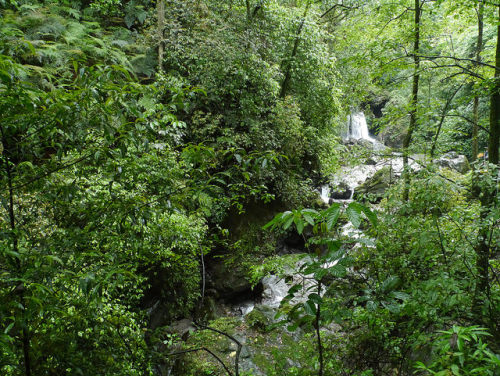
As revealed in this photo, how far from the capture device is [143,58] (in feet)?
29.6

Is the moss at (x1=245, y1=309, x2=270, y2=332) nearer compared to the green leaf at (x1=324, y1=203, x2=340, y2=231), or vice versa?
the green leaf at (x1=324, y1=203, x2=340, y2=231)

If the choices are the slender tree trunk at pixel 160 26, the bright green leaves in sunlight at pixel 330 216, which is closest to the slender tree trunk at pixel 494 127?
the bright green leaves in sunlight at pixel 330 216

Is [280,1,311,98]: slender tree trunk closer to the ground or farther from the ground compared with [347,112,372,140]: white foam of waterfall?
farther from the ground


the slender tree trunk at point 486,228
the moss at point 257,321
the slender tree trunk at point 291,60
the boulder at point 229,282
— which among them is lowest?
the boulder at point 229,282

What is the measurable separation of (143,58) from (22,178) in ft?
27.9

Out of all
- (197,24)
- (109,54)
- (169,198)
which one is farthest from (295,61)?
(169,198)

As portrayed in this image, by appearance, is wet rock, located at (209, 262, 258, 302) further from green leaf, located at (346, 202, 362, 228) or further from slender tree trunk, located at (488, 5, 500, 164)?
green leaf, located at (346, 202, 362, 228)

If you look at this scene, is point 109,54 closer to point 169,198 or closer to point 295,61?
point 295,61

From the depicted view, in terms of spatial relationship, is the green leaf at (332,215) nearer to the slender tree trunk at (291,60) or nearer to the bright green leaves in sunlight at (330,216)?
the bright green leaves in sunlight at (330,216)

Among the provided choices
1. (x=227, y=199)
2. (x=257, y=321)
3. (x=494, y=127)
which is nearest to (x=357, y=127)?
(x=257, y=321)

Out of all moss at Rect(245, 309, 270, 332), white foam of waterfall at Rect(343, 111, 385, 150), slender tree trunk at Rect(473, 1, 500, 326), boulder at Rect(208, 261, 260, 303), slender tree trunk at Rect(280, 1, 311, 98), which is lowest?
boulder at Rect(208, 261, 260, 303)

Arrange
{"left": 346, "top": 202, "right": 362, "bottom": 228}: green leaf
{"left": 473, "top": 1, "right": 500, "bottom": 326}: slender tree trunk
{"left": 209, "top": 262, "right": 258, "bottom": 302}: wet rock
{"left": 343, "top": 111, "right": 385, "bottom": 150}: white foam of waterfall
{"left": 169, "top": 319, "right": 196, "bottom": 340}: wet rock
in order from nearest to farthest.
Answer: {"left": 346, "top": 202, "right": 362, "bottom": 228}: green leaf → {"left": 473, "top": 1, "right": 500, "bottom": 326}: slender tree trunk → {"left": 169, "top": 319, "right": 196, "bottom": 340}: wet rock → {"left": 209, "top": 262, "right": 258, "bottom": 302}: wet rock → {"left": 343, "top": 111, "right": 385, "bottom": 150}: white foam of waterfall

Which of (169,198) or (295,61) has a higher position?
(295,61)

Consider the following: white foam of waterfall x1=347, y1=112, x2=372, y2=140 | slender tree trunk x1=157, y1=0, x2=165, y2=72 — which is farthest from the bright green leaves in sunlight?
white foam of waterfall x1=347, y1=112, x2=372, y2=140
